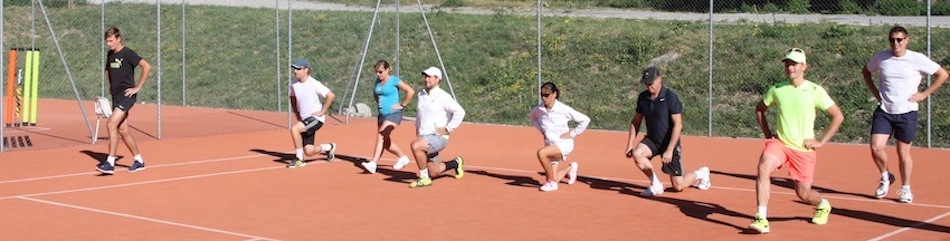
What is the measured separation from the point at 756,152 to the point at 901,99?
242 inches

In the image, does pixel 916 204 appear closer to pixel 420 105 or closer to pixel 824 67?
pixel 420 105

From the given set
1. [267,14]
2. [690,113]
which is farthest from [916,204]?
[267,14]

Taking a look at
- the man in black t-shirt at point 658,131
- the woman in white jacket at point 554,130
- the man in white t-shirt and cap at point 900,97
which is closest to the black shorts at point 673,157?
the man in black t-shirt at point 658,131

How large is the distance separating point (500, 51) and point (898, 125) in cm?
1892

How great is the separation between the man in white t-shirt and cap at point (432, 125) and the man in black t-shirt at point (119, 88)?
3592 mm

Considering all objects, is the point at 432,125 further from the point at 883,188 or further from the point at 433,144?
the point at 883,188

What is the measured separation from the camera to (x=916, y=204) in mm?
15078

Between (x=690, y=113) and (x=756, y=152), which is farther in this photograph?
(x=690, y=113)

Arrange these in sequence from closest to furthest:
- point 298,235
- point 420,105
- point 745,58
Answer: point 298,235
point 420,105
point 745,58

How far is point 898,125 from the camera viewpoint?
1523cm

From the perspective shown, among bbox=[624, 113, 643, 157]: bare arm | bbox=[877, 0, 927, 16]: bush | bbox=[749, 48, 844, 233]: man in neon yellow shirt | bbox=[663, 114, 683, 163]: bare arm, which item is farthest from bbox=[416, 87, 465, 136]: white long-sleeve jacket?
bbox=[877, 0, 927, 16]: bush

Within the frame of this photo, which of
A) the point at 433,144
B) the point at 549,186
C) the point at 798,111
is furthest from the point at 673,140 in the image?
the point at 433,144

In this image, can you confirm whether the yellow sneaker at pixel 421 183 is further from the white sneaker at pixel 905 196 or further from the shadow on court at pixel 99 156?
Result: the white sneaker at pixel 905 196

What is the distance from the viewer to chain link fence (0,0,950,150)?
27.8 metres
